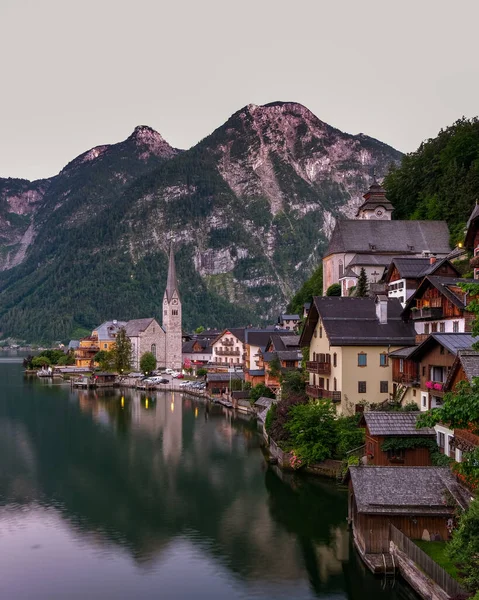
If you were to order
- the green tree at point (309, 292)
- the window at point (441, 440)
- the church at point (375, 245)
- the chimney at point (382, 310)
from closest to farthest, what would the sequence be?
the window at point (441, 440), the chimney at point (382, 310), the church at point (375, 245), the green tree at point (309, 292)

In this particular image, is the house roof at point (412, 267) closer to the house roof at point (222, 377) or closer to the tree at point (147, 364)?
the house roof at point (222, 377)

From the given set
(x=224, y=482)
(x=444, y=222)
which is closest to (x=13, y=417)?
(x=224, y=482)

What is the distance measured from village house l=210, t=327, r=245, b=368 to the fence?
9499 centimetres

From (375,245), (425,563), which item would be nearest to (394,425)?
(425,563)

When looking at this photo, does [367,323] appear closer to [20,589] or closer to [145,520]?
[145,520]

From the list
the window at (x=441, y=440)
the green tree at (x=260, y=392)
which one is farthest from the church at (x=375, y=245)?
the window at (x=441, y=440)

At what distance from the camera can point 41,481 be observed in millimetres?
46062

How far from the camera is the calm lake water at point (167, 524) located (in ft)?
89.2

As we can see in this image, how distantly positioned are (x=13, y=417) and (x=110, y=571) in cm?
5357

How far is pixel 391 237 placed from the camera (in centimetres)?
9112

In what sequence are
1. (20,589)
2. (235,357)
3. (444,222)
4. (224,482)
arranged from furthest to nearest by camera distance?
(235,357) < (444,222) < (224,482) < (20,589)

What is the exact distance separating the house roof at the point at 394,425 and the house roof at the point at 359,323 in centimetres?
1088

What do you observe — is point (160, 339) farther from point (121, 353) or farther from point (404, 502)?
point (404, 502)

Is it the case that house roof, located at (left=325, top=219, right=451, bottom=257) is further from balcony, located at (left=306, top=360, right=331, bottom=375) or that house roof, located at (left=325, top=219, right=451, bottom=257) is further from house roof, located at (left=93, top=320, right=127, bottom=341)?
house roof, located at (left=93, top=320, right=127, bottom=341)
